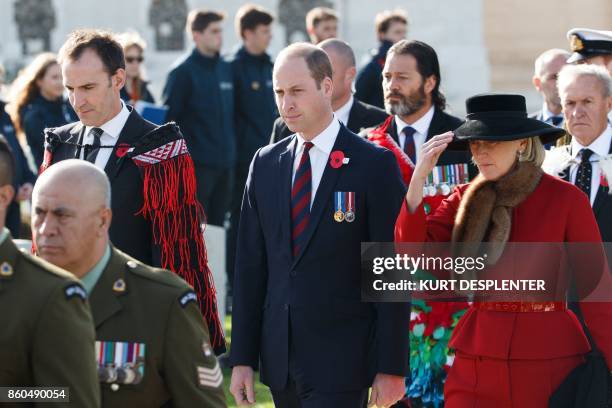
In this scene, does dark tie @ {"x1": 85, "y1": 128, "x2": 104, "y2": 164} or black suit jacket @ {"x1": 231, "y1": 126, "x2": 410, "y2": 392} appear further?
dark tie @ {"x1": 85, "y1": 128, "x2": 104, "y2": 164}

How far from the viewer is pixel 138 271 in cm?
469

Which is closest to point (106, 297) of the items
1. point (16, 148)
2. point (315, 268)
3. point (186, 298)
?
point (186, 298)

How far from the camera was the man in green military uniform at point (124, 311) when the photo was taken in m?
4.57

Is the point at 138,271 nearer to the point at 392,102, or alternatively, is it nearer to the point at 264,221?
the point at 264,221

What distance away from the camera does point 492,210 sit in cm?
583

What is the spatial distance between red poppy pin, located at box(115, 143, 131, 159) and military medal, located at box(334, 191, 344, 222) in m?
0.98

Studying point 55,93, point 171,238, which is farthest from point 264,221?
point 55,93

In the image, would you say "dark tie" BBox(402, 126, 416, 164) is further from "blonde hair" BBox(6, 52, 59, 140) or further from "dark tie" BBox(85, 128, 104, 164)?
"blonde hair" BBox(6, 52, 59, 140)

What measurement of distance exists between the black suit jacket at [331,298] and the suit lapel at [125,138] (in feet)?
2.29

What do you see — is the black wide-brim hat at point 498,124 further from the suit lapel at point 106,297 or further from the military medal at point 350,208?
the suit lapel at point 106,297

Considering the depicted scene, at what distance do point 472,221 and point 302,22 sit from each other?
24.2m

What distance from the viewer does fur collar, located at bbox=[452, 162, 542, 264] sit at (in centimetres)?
580

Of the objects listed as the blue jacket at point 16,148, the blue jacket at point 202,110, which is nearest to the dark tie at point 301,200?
the blue jacket at point 16,148

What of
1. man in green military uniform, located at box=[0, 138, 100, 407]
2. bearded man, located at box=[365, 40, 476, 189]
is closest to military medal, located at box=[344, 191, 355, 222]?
bearded man, located at box=[365, 40, 476, 189]
